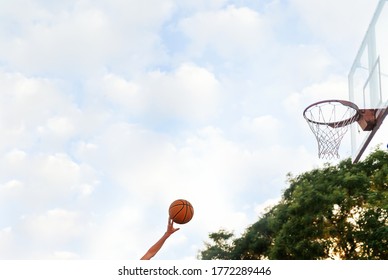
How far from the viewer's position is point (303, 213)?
17469mm

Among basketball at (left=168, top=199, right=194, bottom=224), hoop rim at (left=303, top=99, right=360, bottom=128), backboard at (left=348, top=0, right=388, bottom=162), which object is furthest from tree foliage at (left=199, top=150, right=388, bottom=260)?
basketball at (left=168, top=199, right=194, bottom=224)

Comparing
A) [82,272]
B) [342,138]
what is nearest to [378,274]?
[342,138]

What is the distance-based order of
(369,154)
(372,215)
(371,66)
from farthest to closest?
(369,154)
(372,215)
(371,66)

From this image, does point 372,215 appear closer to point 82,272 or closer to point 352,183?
point 352,183

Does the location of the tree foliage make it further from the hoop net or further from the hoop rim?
the hoop rim

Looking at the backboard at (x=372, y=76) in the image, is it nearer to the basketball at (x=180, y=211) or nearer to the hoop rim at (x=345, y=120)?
the hoop rim at (x=345, y=120)

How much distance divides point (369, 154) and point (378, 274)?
8989 mm

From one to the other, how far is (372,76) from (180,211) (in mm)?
3465

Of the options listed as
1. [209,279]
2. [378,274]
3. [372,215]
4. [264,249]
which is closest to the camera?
[209,279]

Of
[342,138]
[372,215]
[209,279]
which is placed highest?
[372,215]

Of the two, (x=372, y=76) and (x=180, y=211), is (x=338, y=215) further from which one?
(x=180, y=211)

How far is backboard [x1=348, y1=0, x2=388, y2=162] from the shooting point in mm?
9320

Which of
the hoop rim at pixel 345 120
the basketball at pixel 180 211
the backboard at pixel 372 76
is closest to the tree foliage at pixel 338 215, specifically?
the backboard at pixel 372 76

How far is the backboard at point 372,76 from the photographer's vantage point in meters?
9.32
